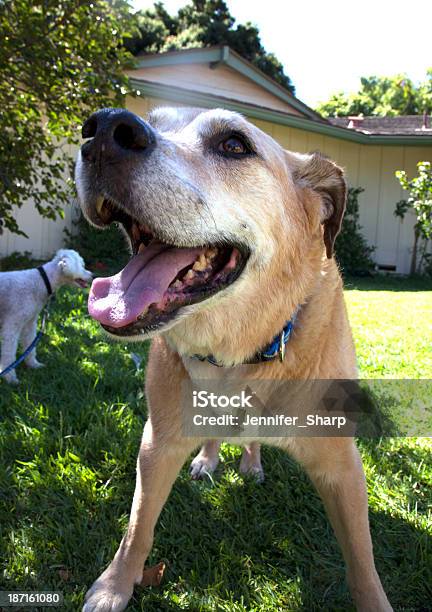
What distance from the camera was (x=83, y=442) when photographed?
293 centimetres

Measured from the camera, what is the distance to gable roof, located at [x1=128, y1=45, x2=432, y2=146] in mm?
12188

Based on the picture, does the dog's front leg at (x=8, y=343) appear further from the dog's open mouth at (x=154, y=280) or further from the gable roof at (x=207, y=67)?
the gable roof at (x=207, y=67)

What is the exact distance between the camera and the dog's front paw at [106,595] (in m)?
1.94

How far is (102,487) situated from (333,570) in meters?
1.15

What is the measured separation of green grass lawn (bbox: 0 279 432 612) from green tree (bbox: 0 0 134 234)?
2.44m

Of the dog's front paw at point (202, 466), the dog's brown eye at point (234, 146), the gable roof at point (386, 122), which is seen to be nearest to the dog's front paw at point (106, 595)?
the dog's front paw at point (202, 466)

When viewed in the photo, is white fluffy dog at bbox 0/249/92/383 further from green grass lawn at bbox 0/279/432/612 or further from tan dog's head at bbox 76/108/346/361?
tan dog's head at bbox 76/108/346/361

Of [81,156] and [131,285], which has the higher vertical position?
[81,156]

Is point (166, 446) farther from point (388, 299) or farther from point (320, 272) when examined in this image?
point (388, 299)

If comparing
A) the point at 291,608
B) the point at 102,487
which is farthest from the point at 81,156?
the point at 291,608

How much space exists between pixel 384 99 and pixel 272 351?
52.6 meters

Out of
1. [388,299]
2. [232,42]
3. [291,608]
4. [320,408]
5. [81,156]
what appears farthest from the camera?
[232,42]

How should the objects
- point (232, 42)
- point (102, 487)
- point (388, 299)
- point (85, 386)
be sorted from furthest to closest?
point (232, 42)
point (388, 299)
point (85, 386)
point (102, 487)

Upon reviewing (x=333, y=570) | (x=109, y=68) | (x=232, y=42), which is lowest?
(x=333, y=570)
